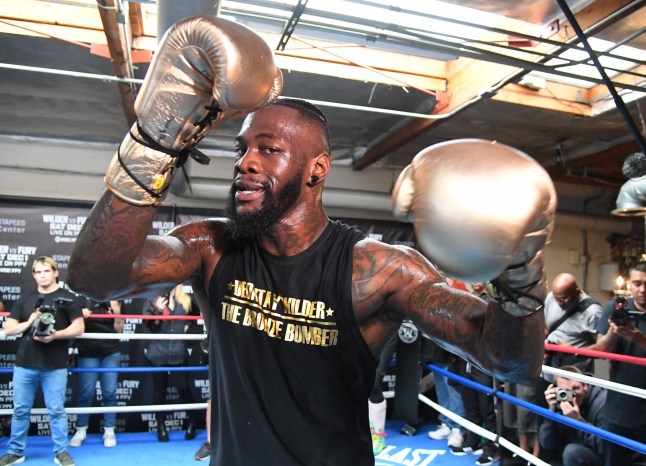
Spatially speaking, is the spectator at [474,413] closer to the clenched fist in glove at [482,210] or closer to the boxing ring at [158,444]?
the boxing ring at [158,444]

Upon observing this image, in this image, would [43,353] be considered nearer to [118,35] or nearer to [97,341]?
[97,341]

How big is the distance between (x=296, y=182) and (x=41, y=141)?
4984 millimetres

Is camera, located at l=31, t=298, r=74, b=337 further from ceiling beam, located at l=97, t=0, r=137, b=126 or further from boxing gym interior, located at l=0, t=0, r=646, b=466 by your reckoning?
ceiling beam, located at l=97, t=0, r=137, b=126

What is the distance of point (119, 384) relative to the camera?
16.9ft

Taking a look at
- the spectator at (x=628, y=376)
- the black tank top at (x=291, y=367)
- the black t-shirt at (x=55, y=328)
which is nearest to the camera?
the black tank top at (x=291, y=367)

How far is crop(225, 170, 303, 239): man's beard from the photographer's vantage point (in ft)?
4.31

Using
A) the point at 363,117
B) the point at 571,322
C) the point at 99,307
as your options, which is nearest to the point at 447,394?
the point at 571,322

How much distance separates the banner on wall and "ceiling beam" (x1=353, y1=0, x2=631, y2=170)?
2.75 meters

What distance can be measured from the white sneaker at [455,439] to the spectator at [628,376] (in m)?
1.72

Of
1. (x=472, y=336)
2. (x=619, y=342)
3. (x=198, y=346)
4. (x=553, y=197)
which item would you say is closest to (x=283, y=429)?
(x=472, y=336)

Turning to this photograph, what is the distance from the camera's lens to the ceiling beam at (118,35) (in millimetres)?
2541

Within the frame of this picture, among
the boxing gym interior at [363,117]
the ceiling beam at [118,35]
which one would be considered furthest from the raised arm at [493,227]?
the ceiling beam at [118,35]

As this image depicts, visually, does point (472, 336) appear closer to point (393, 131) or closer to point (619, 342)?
point (619, 342)

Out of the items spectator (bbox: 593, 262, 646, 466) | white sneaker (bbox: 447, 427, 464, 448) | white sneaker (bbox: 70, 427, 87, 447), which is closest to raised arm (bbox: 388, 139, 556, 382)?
spectator (bbox: 593, 262, 646, 466)
